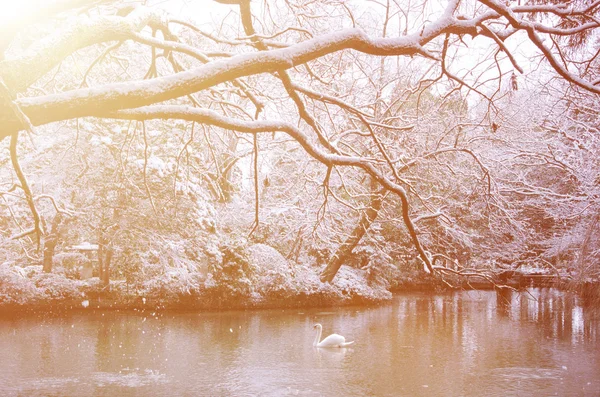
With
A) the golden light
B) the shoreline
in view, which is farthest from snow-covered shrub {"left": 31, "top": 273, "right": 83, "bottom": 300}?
the golden light

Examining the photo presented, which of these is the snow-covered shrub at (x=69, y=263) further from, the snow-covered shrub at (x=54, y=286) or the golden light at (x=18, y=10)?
the golden light at (x=18, y=10)

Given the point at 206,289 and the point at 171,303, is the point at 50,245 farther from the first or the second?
the point at 206,289

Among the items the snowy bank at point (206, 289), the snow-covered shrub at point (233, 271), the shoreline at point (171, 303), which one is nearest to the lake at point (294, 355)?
the shoreline at point (171, 303)

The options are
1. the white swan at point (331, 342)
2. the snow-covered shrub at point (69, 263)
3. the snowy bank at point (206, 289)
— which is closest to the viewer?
the white swan at point (331, 342)

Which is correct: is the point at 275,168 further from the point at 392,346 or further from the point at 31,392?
the point at 31,392

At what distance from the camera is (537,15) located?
694 centimetres

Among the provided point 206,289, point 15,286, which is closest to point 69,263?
point 15,286

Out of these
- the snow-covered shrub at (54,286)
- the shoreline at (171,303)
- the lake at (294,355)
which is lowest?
the lake at (294,355)

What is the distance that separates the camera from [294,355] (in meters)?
13.0

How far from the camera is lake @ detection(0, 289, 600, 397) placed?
32.4ft

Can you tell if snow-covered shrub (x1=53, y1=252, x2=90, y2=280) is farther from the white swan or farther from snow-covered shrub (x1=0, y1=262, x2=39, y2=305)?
the white swan

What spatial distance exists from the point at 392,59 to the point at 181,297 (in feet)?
40.5

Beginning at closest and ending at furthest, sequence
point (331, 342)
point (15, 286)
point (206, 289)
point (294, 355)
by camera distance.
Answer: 1. point (294, 355)
2. point (331, 342)
3. point (15, 286)
4. point (206, 289)

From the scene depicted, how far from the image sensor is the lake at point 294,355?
9.88 m
